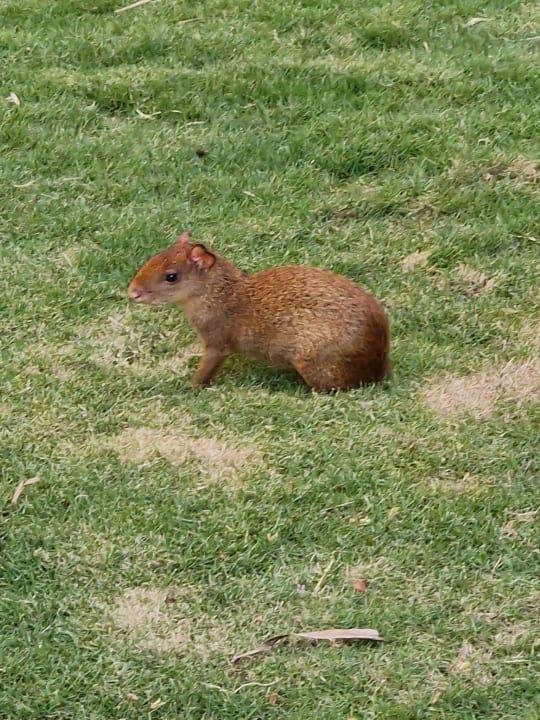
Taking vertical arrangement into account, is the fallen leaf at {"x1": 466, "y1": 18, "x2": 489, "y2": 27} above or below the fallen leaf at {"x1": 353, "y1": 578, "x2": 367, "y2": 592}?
above

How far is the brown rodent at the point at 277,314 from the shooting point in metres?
4.47

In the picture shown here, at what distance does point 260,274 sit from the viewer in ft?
16.0

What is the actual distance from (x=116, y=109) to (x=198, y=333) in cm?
217

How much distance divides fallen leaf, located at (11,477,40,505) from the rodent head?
0.98 m

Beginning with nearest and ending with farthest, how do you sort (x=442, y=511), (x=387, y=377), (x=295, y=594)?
1. (x=295, y=594)
2. (x=442, y=511)
3. (x=387, y=377)

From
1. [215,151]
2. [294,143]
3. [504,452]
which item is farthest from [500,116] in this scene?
[504,452]

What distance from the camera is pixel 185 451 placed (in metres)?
4.22

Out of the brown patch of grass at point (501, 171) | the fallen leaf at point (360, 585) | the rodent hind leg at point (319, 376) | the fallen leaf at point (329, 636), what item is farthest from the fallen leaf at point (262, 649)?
the brown patch of grass at point (501, 171)

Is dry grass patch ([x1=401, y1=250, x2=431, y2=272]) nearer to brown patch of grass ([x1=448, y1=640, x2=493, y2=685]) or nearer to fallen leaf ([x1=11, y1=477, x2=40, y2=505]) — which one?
fallen leaf ([x1=11, y1=477, x2=40, y2=505])

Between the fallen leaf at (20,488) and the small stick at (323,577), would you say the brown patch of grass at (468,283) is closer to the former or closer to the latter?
the small stick at (323,577)

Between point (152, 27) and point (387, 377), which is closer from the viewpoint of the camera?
point (387, 377)

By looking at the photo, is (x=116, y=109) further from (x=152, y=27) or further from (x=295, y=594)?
(x=295, y=594)

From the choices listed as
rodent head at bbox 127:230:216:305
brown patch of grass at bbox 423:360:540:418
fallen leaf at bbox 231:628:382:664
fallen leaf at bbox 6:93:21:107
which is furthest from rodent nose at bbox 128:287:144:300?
fallen leaf at bbox 6:93:21:107

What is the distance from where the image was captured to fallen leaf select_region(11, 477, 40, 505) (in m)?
4.00
